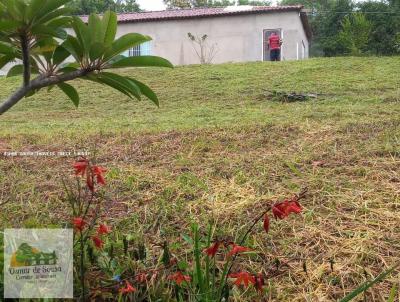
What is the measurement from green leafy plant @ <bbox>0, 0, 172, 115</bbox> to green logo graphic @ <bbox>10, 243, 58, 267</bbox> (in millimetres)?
470

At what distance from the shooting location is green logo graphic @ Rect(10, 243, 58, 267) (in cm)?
145

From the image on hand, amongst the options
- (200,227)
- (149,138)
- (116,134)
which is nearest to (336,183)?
(200,227)

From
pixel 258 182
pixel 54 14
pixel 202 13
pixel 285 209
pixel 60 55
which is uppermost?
pixel 202 13

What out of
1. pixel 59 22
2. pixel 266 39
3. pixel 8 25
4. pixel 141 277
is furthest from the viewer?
pixel 266 39

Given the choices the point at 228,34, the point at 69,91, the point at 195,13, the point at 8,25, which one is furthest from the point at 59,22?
the point at 195,13

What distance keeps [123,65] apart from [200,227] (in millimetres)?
959

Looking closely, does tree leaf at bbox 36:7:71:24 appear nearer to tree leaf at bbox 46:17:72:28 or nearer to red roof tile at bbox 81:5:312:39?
tree leaf at bbox 46:17:72:28

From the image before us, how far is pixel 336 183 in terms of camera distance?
8.18 ft

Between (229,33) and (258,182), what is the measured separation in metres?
14.4

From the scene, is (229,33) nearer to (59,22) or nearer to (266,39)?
(266,39)

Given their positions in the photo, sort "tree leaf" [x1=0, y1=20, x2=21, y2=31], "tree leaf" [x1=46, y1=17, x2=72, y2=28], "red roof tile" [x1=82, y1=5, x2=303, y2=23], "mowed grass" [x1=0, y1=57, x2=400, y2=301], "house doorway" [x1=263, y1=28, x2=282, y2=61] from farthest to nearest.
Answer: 1. "house doorway" [x1=263, y1=28, x2=282, y2=61]
2. "red roof tile" [x1=82, y1=5, x2=303, y2=23]
3. "mowed grass" [x1=0, y1=57, x2=400, y2=301]
4. "tree leaf" [x1=46, y1=17, x2=72, y2=28]
5. "tree leaf" [x1=0, y1=20, x2=21, y2=31]

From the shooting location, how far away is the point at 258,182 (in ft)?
8.50

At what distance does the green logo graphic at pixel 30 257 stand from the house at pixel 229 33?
Result: 1477cm

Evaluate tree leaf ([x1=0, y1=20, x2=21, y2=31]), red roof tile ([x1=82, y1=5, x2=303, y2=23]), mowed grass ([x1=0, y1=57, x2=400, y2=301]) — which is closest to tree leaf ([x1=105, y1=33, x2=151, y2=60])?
tree leaf ([x1=0, y1=20, x2=21, y2=31])
